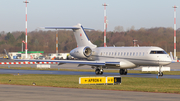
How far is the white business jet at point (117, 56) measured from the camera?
38031 millimetres

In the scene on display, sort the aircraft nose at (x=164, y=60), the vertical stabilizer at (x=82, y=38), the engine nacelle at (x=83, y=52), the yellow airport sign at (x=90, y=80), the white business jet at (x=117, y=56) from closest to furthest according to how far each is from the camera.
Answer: the yellow airport sign at (x=90, y=80), the aircraft nose at (x=164, y=60), the white business jet at (x=117, y=56), the engine nacelle at (x=83, y=52), the vertical stabilizer at (x=82, y=38)

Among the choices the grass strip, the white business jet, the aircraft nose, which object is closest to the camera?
the grass strip

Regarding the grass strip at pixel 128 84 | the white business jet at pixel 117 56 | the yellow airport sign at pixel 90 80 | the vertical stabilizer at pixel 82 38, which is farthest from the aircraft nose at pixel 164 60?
the yellow airport sign at pixel 90 80

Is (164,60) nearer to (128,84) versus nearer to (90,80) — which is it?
→ (128,84)

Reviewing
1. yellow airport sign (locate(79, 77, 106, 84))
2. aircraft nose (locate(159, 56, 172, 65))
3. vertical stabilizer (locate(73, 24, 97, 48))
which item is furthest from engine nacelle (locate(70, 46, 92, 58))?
yellow airport sign (locate(79, 77, 106, 84))

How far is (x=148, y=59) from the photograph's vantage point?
3834 centimetres

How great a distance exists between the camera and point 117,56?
135 ft

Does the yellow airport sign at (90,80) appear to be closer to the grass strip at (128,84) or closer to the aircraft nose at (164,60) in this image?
the grass strip at (128,84)

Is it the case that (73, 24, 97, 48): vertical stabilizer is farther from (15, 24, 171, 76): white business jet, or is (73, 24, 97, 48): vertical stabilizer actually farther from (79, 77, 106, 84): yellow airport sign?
(79, 77, 106, 84): yellow airport sign

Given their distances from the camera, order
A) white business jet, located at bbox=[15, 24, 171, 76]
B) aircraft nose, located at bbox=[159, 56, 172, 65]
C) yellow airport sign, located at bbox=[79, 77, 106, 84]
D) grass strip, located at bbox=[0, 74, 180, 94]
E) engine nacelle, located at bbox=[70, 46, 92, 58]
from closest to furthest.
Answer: grass strip, located at bbox=[0, 74, 180, 94], yellow airport sign, located at bbox=[79, 77, 106, 84], aircraft nose, located at bbox=[159, 56, 172, 65], white business jet, located at bbox=[15, 24, 171, 76], engine nacelle, located at bbox=[70, 46, 92, 58]

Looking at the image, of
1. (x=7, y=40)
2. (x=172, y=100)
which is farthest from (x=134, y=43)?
(x=172, y=100)

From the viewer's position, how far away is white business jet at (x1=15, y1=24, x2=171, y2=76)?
125 feet

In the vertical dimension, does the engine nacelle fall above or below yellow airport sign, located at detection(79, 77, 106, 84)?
above

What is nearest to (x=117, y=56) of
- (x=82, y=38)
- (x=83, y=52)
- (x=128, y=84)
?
(x=83, y=52)
